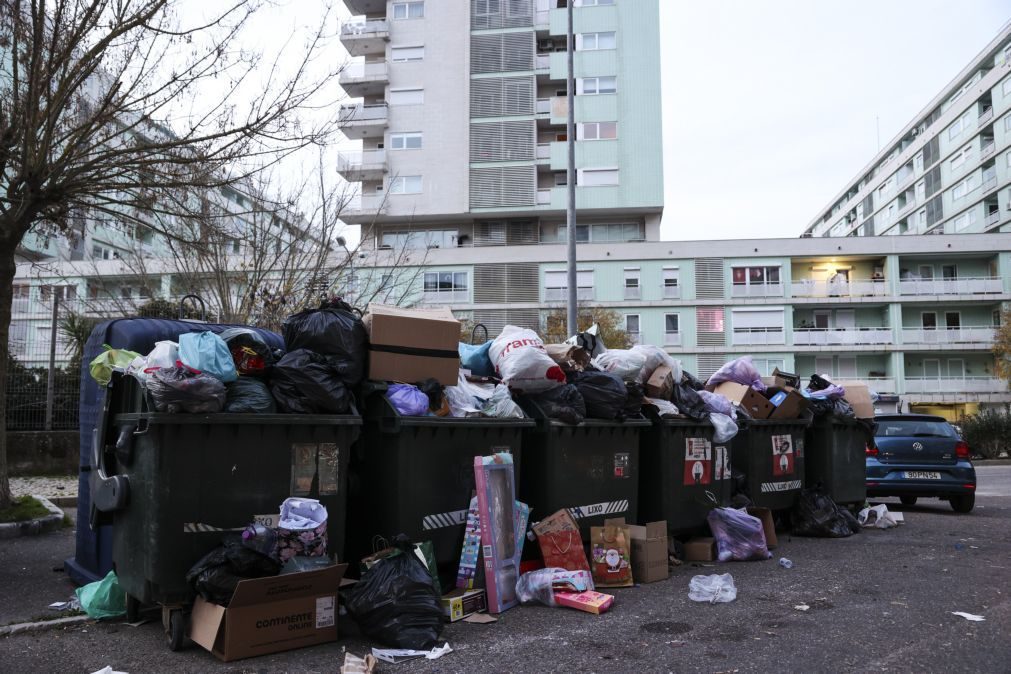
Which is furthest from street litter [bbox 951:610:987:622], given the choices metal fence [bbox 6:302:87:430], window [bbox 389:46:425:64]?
window [bbox 389:46:425:64]

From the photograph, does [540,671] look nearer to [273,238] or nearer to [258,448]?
[258,448]

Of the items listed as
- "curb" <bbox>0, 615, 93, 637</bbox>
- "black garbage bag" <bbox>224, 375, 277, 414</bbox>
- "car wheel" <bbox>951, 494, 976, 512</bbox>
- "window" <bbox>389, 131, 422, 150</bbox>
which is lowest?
"car wheel" <bbox>951, 494, 976, 512</bbox>

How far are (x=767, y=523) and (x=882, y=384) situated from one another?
121ft

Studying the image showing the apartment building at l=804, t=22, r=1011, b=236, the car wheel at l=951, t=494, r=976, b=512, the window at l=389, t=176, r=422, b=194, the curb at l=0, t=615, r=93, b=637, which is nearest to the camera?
the curb at l=0, t=615, r=93, b=637

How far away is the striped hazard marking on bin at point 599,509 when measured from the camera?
6.30 meters

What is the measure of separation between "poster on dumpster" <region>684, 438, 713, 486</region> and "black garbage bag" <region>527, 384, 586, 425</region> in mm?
1424

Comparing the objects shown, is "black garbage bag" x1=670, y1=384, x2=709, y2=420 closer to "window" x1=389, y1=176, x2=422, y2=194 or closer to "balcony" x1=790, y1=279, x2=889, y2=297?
"balcony" x1=790, y1=279, x2=889, y2=297

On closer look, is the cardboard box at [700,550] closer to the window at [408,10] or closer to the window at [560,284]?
the window at [560,284]

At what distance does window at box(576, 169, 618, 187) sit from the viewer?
40.6m

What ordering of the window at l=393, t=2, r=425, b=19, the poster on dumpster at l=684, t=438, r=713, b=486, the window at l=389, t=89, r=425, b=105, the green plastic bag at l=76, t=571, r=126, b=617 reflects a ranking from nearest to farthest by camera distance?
1. the green plastic bag at l=76, t=571, r=126, b=617
2. the poster on dumpster at l=684, t=438, r=713, b=486
3. the window at l=389, t=89, r=425, b=105
4. the window at l=393, t=2, r=425, b=19

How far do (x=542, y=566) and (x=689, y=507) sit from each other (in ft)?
6.31

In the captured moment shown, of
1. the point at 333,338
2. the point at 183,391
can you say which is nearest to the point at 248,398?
the point at 183,391

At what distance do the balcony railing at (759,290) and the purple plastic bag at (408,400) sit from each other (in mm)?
36841

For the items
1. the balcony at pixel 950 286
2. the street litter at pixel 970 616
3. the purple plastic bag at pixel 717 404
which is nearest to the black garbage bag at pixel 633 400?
the purple plastic bag at pixel 717 404
